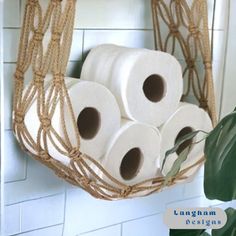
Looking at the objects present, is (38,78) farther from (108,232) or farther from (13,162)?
(108,232)

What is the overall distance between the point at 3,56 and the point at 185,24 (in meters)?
0.39

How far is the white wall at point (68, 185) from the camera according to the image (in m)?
0.92

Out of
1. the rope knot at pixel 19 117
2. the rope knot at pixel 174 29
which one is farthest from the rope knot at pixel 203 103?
the rope knot at pixel 19 117

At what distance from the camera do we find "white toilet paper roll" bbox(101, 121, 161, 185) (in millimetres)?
864

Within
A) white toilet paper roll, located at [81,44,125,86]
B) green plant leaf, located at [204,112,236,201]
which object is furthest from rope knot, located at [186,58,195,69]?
green plant leaf, located at [204,112,236,201]

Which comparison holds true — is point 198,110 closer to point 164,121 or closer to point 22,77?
point 164,121

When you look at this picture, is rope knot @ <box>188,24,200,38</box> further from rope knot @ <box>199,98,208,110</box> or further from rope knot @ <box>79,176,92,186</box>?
rope knot @ <box>79,176,92,186</box>

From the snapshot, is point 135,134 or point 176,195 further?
point 176,195

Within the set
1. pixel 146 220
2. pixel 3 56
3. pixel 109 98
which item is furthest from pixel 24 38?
pixel 146 220

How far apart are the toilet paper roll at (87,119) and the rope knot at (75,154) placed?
0.06 ft

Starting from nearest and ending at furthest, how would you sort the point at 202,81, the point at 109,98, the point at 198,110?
→ the point at 109,98 → the point at 198,110 → the point at 202,81

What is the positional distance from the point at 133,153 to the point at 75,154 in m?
0.17

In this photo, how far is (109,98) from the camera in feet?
2.76

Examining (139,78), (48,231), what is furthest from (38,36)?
(48,231)
